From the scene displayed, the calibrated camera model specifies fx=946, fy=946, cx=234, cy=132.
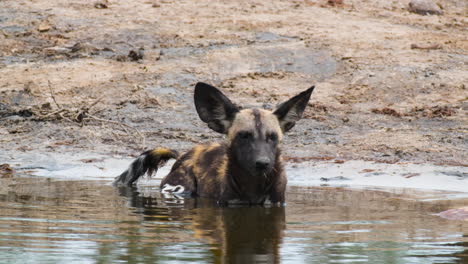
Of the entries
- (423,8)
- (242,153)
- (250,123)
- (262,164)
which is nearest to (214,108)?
(250,123)

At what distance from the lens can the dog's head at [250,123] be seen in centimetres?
753

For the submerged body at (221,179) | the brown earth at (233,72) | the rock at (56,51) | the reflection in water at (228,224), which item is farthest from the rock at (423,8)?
the reflection in water at (228,224)

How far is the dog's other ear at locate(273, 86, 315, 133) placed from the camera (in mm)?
7996

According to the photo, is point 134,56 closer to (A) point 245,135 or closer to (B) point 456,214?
(A) point 245,135

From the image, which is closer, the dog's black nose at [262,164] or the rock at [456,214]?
the rock at [456,214]

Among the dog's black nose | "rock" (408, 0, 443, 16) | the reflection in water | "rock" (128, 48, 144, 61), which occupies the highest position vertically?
"rock" (408, 0, 443, 16)

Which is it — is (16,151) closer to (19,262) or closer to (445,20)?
(19,262)

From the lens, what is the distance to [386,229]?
6062mm

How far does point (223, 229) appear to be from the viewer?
611cm

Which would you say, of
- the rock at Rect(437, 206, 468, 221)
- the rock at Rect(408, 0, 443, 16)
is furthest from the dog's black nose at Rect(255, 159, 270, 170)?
the rock at Rect(408, 0, 443, 16)

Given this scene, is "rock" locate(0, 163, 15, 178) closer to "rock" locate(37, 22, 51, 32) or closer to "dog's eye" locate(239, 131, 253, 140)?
"dog's eye" locate(239, 131, 253, 140)

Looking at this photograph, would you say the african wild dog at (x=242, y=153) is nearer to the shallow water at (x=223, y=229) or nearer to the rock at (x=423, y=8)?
the shallow water at (x=223, y=229)

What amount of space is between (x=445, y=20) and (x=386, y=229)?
12398 millimetres

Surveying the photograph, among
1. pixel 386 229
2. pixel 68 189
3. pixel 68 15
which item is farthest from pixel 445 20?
pixel 386 229
